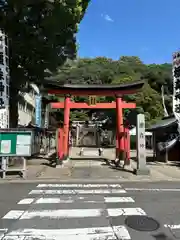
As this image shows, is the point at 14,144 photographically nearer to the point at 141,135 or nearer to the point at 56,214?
the point at 141,135

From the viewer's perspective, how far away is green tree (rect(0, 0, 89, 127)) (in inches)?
564

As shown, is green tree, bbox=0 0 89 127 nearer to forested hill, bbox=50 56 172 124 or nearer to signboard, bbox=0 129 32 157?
signboard, bbox=0 129 32 157

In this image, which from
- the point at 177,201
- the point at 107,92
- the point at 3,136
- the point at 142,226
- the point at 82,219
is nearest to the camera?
the point at 142,226

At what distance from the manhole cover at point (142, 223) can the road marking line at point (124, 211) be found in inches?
13.1

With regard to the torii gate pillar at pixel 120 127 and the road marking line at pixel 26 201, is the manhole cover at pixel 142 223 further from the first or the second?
the torii gate pillar at pixel 120 127

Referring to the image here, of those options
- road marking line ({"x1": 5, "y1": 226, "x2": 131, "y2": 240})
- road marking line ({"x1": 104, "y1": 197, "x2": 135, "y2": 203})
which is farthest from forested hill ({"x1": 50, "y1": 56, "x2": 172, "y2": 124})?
road marking line ({"x1": 5, "y1": 226, "x2": 131, "y2": 240})

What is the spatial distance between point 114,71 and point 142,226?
60.9 meters

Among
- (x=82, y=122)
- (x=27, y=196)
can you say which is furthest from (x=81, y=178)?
(x=82, y=122)

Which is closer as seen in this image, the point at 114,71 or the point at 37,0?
the point at 37,0

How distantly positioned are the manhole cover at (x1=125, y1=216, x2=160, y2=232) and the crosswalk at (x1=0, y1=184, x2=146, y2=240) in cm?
17

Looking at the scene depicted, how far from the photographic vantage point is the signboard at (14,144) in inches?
509

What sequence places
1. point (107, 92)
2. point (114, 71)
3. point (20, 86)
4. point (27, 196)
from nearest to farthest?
point (27, 196) → point (20, 86) → point (107, 92) → point (114, 71)

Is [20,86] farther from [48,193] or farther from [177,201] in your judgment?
[177,201]

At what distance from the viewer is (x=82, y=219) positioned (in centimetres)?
618
